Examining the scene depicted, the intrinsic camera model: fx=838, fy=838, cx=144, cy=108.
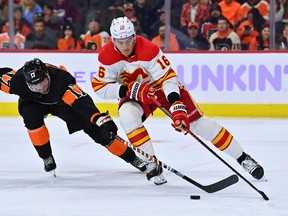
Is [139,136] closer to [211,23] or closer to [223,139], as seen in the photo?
[223,139]

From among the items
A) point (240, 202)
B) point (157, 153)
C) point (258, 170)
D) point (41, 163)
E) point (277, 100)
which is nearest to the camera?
point (240, 202)

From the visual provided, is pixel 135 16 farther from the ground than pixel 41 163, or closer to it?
farther from the ground

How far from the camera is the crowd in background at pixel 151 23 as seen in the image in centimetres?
809

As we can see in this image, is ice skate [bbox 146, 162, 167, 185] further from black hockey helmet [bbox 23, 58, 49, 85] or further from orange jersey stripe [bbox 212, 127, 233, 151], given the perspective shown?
black hockey helmet [bbox 23, 58, 49, 85]

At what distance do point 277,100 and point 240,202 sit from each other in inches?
158

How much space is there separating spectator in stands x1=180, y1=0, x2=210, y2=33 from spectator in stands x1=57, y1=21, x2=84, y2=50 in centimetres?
106

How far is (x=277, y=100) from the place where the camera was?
799cm

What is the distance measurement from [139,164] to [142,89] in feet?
2.16

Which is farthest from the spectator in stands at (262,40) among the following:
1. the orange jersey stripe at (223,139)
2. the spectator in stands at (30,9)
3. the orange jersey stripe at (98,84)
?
the orange jersey stripe at (98,84)

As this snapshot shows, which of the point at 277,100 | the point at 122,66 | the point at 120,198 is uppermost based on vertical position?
the point at 122,66

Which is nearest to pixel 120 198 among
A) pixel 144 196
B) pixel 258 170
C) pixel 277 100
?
pixel 144 196

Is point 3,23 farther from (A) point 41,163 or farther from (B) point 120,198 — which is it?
(B) point 120,198

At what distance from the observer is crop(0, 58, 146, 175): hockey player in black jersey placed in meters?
4.65

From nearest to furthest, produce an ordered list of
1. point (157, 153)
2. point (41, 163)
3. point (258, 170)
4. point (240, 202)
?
point (240, 202)
point (258, 170)
point (41, 163)
point (157, 153)
